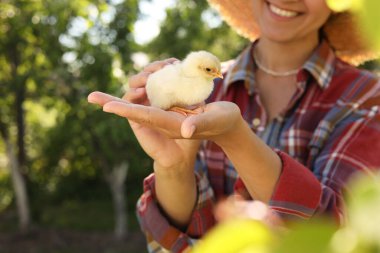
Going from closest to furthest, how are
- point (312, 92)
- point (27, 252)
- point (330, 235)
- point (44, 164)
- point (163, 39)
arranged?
point (330, 235) → point (312, 92) → point (27, 252) → point (163, 39) → point (44, 164)

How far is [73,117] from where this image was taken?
275 inches

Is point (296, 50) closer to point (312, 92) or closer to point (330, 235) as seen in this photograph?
point (312, 92)

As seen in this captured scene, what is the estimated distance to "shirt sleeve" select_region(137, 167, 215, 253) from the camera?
1686mm

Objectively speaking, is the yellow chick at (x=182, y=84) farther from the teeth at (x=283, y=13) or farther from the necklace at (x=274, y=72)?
the necklace at (x=274, y=72)

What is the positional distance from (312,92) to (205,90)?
0.48m

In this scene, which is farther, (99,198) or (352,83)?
(99,198)

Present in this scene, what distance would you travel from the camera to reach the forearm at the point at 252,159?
4.06ft

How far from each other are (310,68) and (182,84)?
0.54 meters

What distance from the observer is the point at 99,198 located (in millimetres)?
9078

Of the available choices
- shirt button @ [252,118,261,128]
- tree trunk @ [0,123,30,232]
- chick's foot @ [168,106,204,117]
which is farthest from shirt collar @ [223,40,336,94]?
tree trunk @ [0,123,30,232]

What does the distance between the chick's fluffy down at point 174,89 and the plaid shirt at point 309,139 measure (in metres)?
0.28

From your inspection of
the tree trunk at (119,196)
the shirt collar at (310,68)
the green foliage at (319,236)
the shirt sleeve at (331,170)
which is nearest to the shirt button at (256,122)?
the shirt collar at (310,68)

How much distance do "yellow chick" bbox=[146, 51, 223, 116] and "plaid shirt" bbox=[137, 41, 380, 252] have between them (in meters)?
0.28

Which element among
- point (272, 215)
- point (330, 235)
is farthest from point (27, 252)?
point (330, 235)
